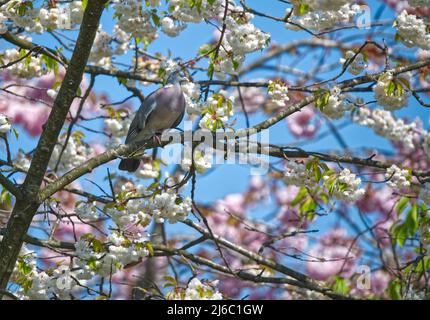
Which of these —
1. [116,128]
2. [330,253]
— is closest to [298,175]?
[116,128]

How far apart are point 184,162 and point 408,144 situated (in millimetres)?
2345

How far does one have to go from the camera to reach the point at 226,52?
397 cm

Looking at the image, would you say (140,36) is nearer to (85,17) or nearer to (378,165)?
(85,17)

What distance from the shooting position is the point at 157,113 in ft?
16.6

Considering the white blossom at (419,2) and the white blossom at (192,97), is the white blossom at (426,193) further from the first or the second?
the white blossom at (192,97)

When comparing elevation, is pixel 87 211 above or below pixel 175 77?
below

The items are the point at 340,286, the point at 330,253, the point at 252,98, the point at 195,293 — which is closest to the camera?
the point at 195,293

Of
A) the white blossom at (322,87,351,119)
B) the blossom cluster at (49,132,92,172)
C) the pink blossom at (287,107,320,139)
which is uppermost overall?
the pink blossom at (287,107,320,139)

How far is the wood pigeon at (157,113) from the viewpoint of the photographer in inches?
194

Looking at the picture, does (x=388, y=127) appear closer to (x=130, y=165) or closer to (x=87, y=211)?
(x=130, y=165)

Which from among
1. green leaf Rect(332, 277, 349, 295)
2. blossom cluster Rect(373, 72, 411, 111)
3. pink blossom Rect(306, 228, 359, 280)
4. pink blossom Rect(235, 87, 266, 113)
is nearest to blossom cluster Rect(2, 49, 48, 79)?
blossom cluster Rect(373, 72, 411, 111)

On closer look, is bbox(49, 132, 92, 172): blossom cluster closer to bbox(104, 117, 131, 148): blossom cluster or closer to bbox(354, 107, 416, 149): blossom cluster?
bbox(104, 117, 131, 148): blossom cluster

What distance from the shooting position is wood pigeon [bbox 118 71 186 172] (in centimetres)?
492

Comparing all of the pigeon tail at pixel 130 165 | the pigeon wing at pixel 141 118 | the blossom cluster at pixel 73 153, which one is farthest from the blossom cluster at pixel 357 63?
the blossom cluster at pixel 73 153
